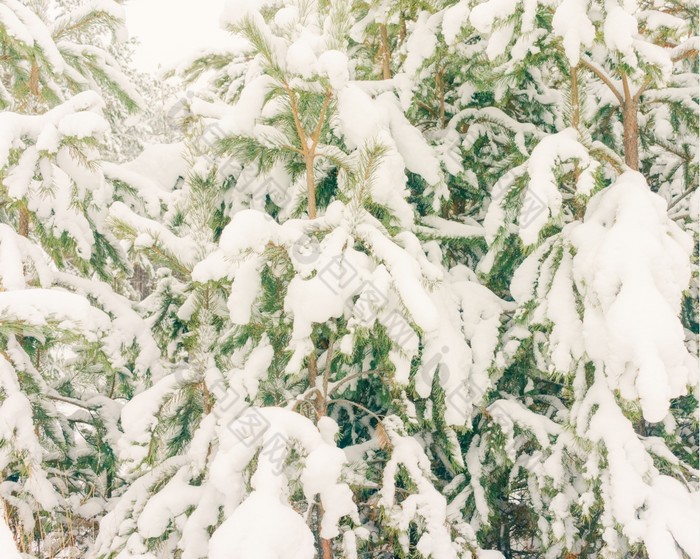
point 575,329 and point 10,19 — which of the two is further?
point 10,19

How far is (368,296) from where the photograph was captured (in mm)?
1767

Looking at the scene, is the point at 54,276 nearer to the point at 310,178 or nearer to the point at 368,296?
the point at 310,178

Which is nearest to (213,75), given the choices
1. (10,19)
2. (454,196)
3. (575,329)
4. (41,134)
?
(10,19)

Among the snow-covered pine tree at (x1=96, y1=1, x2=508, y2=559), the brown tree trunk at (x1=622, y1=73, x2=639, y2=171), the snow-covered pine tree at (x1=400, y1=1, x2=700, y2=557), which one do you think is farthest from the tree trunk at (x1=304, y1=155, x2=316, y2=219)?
the brown tree trunk at (x1=622, y1=73, x2=639, y2=171)

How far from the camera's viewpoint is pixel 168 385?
2314mm

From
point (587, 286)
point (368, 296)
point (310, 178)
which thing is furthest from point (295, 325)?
point (587, 286)

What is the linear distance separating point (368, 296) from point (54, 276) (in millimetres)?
2643

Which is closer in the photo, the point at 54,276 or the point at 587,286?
the point at 587,286

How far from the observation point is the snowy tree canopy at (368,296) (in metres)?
1.81

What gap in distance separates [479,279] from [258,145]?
5.74ft

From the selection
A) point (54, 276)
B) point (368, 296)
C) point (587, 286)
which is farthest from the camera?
point (54, 276)

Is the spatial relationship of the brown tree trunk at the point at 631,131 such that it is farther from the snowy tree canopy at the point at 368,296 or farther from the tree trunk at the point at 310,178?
the tree trunk at the point at 310,178

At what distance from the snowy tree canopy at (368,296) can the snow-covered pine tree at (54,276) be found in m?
0.02

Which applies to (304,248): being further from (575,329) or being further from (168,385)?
(575,329)
